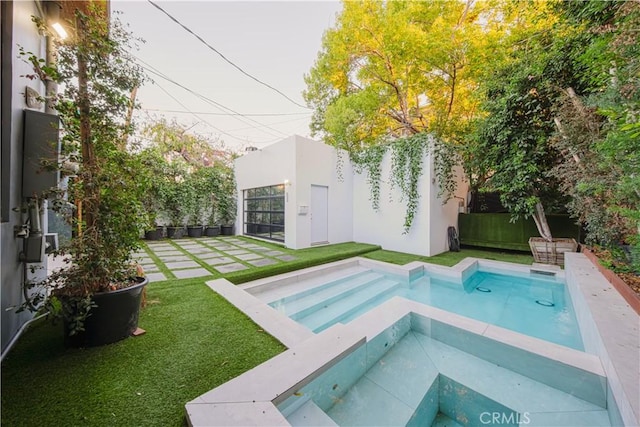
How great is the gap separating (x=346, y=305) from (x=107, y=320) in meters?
3.01

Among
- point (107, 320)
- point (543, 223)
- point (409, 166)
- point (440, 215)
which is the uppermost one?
point (409, 166)

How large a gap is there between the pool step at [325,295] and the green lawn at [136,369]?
1.09m

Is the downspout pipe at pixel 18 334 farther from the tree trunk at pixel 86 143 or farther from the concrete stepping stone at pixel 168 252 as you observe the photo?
the concrete stepping stone at pixel 168 252

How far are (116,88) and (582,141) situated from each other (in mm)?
7042

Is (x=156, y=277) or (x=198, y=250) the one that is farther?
(x=198, y=250)

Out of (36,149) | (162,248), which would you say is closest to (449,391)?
(36,149)

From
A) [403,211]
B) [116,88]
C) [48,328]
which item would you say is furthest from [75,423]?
[403,211]

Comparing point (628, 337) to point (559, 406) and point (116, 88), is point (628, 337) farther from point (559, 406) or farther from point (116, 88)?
point (116, 88)

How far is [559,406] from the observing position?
5.99ft

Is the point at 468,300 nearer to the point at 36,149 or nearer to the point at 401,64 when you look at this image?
the point at 36,149

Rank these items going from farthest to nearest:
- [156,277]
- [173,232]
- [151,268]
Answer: [173,232] < [151,268] < [156,277]

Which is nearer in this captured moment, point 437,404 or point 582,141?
point 437,404

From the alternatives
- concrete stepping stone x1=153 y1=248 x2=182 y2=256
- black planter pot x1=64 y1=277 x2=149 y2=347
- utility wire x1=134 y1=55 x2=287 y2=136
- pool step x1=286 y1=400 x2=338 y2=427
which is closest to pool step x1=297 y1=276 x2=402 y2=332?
pool step x1=286 y1=400 x2=338 y2=427

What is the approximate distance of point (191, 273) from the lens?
14.3 ft
